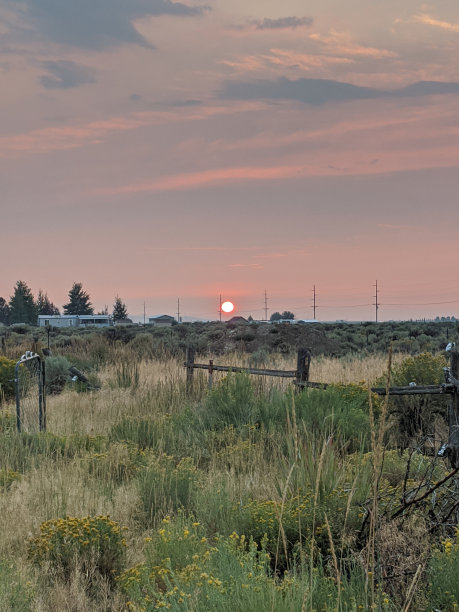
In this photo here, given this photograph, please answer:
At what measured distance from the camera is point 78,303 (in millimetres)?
130250

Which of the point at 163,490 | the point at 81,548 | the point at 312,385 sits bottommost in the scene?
the point at 81,548

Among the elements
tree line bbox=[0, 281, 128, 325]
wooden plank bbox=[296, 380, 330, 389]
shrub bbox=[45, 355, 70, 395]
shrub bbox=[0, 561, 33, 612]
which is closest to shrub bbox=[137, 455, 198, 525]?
shrub bbox=[0, 561, 33, 612]

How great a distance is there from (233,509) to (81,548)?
1.28 meters

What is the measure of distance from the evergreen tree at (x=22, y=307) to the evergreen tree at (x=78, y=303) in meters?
14.5

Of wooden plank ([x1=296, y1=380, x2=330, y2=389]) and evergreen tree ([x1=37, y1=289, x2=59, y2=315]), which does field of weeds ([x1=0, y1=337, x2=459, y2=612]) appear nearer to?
wooden plank ([x1=296, y1=380, x2=330, y2=389])

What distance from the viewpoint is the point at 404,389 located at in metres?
8.71

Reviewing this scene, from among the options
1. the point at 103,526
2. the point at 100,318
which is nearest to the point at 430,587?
the point at 103,526

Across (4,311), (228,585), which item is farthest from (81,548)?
(4,311)

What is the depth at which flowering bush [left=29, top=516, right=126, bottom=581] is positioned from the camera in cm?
502

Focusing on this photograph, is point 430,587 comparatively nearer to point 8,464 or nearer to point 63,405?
point 8,464

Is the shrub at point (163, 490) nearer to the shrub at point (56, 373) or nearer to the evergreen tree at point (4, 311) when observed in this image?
the shrub at point (56, 373)

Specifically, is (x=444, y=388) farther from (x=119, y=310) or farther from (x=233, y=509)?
(x=119, y=310)

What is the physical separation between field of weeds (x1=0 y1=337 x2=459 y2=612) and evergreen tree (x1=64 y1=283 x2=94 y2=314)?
121 meters

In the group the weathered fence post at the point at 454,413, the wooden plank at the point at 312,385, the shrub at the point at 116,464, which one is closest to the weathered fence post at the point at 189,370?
the wooden plank at the point at 312,385
